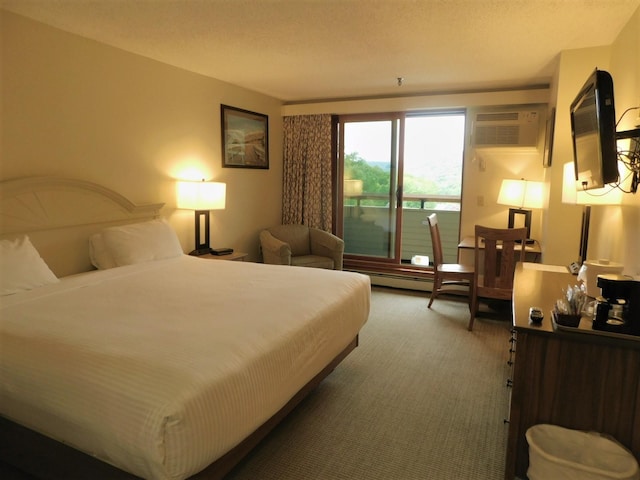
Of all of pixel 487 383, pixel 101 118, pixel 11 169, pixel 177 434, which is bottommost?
pixel 487 383

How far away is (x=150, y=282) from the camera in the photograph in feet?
9.05

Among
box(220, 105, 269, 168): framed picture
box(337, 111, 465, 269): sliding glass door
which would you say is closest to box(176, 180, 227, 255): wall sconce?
box(220, 105, 269, 168): framed picture

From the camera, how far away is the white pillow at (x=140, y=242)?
317 cm

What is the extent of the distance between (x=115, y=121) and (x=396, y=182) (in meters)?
3.30

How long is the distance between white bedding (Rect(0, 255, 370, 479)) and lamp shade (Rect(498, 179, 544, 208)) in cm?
264

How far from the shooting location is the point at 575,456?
1735 millimetres

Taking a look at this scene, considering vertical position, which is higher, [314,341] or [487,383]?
[314,341]

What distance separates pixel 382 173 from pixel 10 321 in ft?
14.3

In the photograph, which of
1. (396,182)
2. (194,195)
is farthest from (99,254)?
(396,182)

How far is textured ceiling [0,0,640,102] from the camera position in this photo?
8.42 feet

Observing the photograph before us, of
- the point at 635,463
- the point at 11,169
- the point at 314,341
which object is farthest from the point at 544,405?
the point at 11,169

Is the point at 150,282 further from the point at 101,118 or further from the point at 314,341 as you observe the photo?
the point at 101,118

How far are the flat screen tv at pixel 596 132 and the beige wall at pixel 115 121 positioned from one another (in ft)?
10.8

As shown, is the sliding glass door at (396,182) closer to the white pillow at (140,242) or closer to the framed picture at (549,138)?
the framed picture at (549,138)
